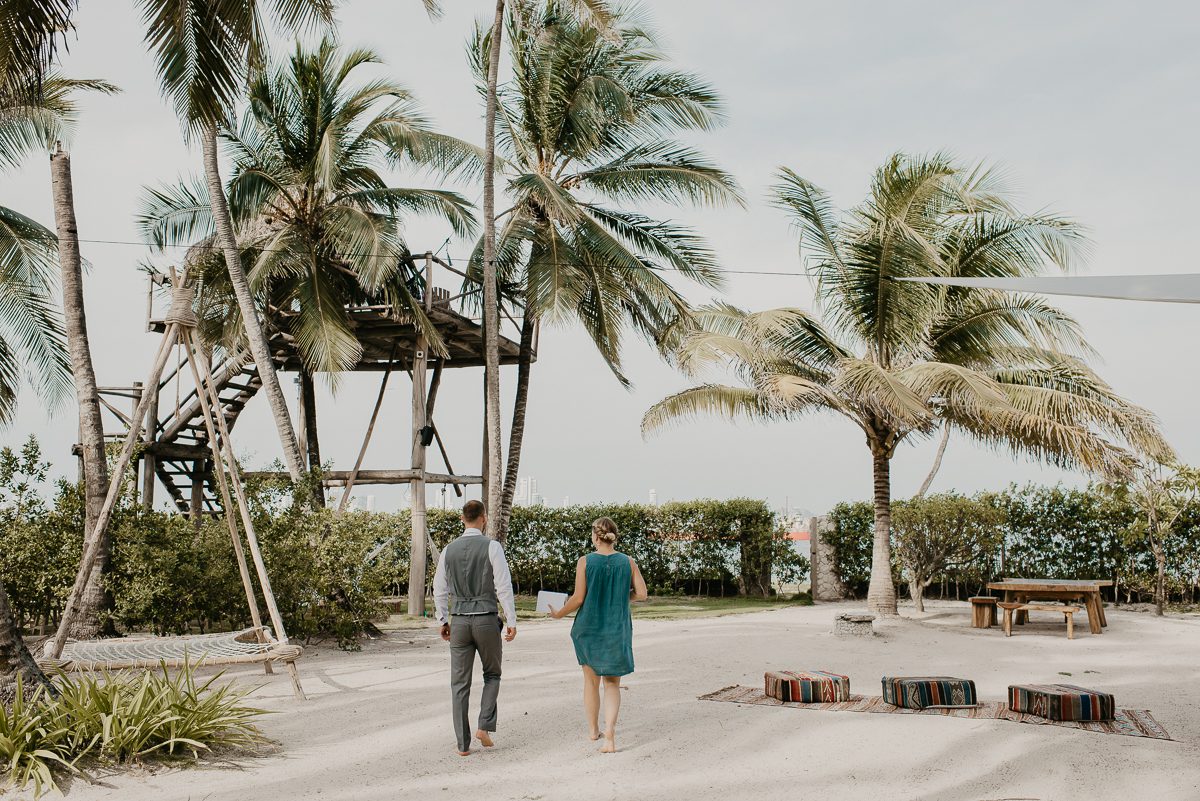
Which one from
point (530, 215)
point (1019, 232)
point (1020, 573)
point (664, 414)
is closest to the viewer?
point (1019, 232)

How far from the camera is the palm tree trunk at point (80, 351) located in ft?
36.2

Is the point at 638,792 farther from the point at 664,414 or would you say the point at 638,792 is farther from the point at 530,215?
the point at 530,215

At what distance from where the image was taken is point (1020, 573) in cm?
1692

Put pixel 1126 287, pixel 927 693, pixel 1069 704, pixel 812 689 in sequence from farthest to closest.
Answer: pixel 812 689, pixel 927 693, pixel 1069 704, pixel 1126 287

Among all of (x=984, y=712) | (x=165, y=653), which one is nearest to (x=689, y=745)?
(x=984, y=712)

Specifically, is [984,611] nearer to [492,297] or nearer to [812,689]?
[812,689]

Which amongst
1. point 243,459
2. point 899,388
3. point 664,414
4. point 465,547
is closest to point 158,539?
point 243,459

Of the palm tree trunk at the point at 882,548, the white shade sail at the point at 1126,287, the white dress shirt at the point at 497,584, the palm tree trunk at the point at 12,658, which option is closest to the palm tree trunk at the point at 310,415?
the palm tree trunk at the point at 882,548

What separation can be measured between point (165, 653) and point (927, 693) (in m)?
6.11

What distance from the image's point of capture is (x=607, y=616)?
643 cm

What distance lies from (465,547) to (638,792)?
190 centimetres

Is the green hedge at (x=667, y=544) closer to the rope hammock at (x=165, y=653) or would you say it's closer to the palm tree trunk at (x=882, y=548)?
the palm tree trunk at (x=882, y=548)

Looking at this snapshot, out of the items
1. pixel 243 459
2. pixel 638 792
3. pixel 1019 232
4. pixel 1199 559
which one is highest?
pixel 1019 232

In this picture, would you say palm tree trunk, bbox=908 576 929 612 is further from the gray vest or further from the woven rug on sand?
the gray vest
